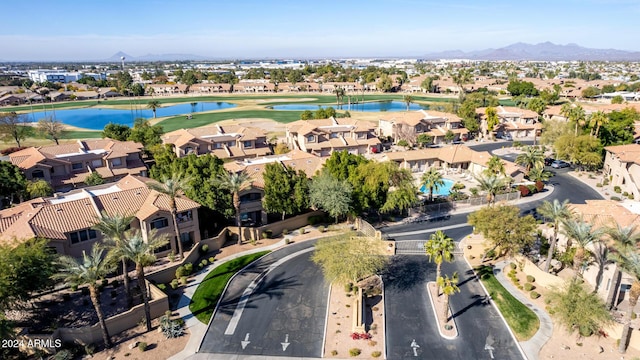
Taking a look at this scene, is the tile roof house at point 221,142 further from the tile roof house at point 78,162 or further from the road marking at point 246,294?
the road marking at point 246,294

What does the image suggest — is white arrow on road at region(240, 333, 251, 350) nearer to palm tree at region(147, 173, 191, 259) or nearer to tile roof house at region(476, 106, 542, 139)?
palm tree at region(147, 173, 191, 259)

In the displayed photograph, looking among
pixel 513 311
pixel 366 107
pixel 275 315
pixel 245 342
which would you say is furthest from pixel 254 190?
pixel 366 107

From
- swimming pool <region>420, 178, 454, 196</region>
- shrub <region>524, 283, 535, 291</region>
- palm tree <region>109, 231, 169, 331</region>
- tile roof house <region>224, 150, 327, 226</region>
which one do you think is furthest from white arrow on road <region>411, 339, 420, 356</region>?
swimming pool <region>420, 178, 454, 196</region>

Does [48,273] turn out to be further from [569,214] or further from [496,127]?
[496,127]

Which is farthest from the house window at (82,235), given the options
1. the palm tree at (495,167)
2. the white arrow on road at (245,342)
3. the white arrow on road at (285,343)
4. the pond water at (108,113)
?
the pond water at (108,113)

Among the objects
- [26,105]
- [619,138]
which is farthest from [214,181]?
[26,105]

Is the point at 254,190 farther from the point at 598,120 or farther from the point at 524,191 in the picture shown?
the point at 598,120
